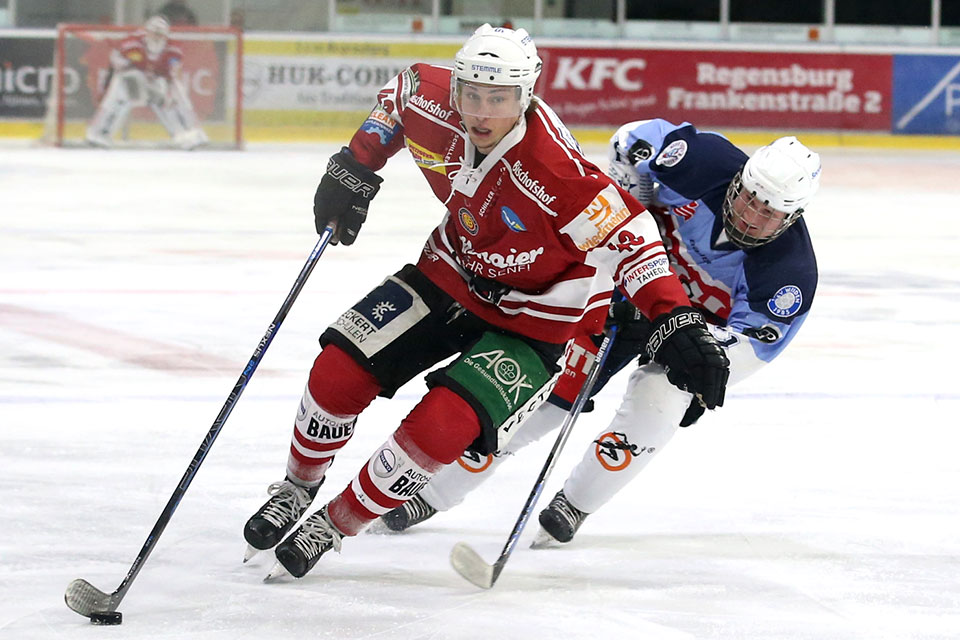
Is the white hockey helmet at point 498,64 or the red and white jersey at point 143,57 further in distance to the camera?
the red and white jersey at point 143,57

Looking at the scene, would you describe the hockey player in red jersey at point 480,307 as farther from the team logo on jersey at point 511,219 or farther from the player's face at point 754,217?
the player's face at point 754,217

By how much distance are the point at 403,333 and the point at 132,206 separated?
5794 mm

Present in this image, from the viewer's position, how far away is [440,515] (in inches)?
126

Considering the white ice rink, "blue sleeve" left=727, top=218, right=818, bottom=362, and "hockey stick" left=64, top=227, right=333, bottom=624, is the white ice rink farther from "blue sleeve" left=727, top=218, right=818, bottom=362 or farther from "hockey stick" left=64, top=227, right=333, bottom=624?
"blue sleeve" left=727, top=218, right=818, bottom=362

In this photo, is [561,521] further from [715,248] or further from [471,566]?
[715,248]

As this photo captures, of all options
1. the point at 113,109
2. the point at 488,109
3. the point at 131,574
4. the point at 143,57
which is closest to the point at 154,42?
the point at 143,57

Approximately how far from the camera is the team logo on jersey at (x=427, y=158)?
287 centimetres

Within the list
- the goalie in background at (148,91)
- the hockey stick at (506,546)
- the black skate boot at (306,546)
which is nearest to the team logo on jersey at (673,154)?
the hockey stick at (506,546)

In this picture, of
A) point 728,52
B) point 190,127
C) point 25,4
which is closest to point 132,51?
point 190,127

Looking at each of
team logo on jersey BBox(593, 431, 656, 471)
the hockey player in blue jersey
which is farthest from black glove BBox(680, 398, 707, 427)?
team logo on jersey BBox(593, 431, 656, 471)

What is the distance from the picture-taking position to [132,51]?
11.5 meters

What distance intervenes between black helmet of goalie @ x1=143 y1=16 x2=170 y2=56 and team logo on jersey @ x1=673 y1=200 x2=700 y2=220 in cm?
893

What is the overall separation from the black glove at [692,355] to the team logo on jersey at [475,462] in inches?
22.5

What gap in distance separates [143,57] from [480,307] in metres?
9.28
